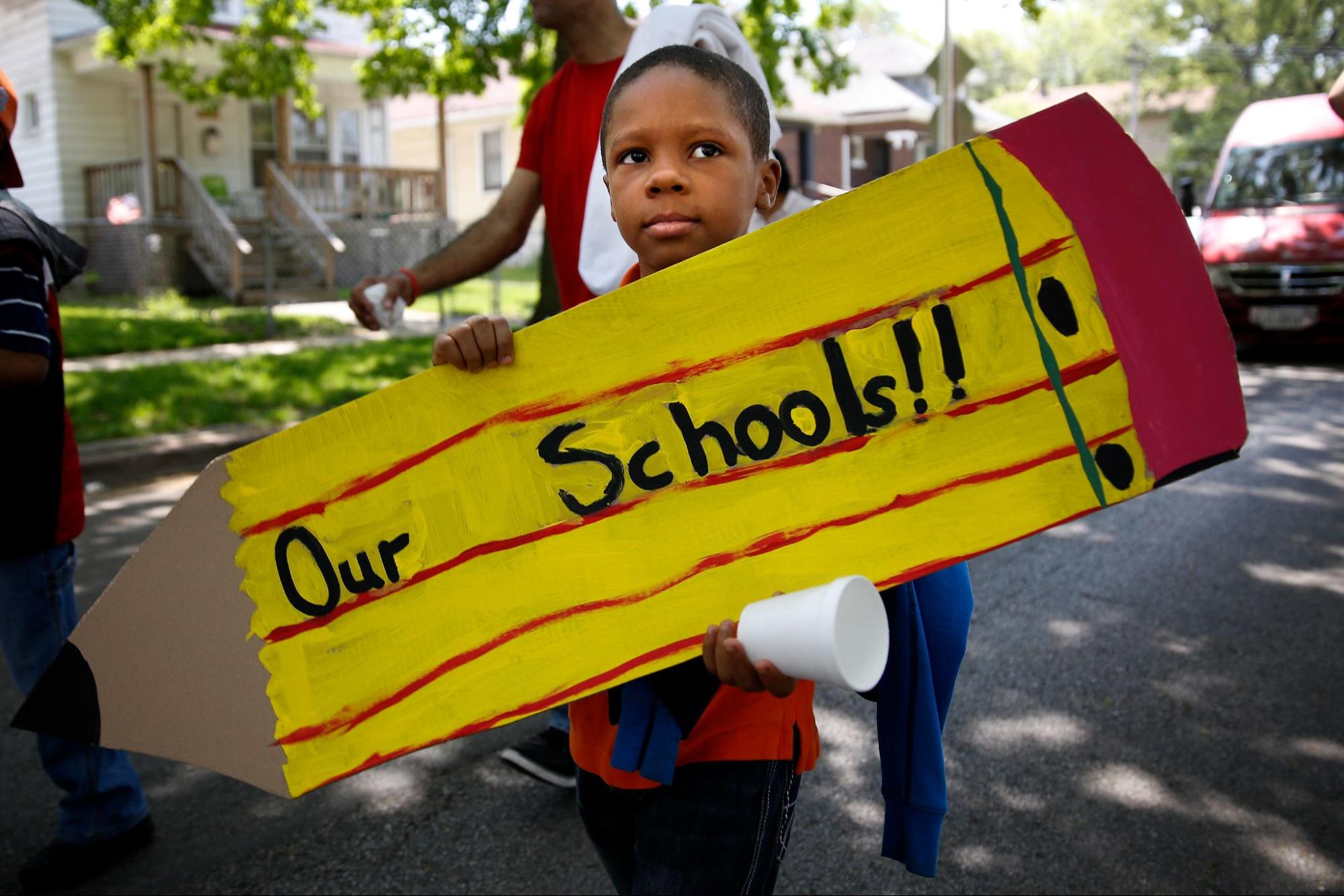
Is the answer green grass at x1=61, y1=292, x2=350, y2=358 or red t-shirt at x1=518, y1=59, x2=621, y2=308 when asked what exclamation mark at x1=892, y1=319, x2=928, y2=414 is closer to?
red t-shirt at x1=518, y1=59, x2=621, y2=308

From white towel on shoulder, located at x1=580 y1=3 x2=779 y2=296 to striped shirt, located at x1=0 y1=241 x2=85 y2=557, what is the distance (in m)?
1.13

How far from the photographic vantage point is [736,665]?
1396 millimetres

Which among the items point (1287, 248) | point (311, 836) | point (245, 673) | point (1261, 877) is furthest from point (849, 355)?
point (1287, 248)

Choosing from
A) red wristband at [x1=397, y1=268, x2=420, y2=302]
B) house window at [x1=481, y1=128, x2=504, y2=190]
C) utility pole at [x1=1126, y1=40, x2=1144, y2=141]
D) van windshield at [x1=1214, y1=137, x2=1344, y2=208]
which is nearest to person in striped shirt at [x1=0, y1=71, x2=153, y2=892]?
red wristband at [x1=397, y1=268, x2=420, y2=302]

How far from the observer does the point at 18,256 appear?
2.32 meters

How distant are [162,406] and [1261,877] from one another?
784 centimetres

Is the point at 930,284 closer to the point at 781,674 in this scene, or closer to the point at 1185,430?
the point at 1185,430

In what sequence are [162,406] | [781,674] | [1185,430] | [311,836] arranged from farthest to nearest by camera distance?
[162,406]
[311,836]
[1185,430]
[781,674]

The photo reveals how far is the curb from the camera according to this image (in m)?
7.10

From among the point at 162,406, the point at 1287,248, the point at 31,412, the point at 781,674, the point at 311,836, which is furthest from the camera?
the point at 1287,248

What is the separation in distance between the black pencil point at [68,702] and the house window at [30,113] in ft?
66.5

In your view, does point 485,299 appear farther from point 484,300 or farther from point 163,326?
point 163,326

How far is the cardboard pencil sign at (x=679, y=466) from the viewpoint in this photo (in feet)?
4.92

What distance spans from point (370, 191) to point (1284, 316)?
15.0m
